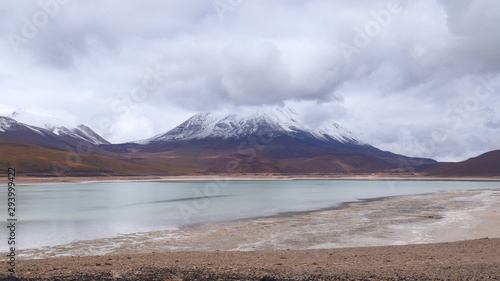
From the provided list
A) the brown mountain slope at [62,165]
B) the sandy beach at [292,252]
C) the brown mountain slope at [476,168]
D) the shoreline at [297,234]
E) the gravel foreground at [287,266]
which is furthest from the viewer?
the brown mountain slope at [476,168]

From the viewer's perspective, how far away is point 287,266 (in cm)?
1091

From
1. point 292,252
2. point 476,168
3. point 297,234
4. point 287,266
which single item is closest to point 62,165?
point 297,234

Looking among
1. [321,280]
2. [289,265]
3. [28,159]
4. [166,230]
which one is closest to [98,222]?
[166,230]

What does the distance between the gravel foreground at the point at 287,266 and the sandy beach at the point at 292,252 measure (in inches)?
1.0

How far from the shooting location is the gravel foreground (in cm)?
955

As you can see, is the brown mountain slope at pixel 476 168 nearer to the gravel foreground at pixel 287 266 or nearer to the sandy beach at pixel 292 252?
the sandy beach at pixel 292 252

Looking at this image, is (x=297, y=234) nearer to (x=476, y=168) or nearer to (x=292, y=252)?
(x=292, y=252)

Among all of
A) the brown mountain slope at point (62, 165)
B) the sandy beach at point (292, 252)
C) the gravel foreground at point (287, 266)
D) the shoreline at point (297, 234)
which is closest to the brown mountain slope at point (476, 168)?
the brown mountain slope at point (62, 165)

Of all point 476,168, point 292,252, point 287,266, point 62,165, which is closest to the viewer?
point 287,266

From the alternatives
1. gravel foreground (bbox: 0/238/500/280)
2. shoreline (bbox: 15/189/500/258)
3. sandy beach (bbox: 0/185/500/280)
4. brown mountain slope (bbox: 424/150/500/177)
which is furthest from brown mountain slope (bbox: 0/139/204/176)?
brown mountain slope (bbox: 424/150/500/177)

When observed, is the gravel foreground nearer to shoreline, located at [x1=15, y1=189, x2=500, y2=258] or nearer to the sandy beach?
the sandy beach

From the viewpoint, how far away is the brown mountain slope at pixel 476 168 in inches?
6373

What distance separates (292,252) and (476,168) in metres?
187

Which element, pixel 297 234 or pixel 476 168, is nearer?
pixel 297 234
